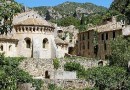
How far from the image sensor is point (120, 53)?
63500 mm

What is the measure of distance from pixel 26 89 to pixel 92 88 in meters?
9.07

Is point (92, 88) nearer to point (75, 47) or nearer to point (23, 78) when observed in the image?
point (23, 78)

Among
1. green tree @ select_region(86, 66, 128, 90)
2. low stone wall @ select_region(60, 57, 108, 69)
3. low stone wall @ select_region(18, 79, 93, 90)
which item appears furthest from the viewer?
low stone wall @ select_region(60, 57, 108, 69)

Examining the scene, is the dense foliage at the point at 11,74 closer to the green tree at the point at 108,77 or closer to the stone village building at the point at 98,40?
the green tree at the point at 108,77

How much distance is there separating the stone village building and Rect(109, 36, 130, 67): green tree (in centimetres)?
833

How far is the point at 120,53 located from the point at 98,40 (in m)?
17.5

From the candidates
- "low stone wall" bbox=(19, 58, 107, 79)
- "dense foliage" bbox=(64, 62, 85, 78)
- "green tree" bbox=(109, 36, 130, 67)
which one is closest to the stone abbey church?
"low stone wall" bbox=(19, 58, 107, 79)

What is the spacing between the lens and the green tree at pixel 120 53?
6241 centimetres

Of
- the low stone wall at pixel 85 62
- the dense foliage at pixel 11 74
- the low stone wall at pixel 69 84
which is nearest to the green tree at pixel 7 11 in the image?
the dense foliage at pixel 11 74

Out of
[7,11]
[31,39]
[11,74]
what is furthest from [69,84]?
[7,11]

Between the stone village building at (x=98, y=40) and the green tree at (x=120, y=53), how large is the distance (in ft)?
27.3

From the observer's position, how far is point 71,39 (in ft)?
318

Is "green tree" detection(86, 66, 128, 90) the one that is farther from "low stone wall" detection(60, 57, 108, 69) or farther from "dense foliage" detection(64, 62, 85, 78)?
"low stone wall" detection(60, 57, 108, 69)

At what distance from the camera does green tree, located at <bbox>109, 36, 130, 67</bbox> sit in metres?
62.4
